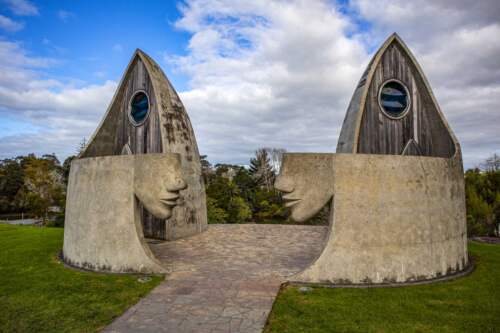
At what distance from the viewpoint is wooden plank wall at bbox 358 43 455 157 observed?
37.1ft

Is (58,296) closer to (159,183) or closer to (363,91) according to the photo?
(159,183)

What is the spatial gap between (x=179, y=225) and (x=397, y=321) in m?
7.94

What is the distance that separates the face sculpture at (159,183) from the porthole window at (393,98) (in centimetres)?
795

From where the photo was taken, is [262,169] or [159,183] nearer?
[159,183]

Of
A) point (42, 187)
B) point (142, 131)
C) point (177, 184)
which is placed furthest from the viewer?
point (42, 187)

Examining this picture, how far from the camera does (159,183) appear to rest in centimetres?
695

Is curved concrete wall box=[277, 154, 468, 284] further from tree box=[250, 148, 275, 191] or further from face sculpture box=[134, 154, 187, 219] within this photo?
tree box=[250, 148, 275, 191]

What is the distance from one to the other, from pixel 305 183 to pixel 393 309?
2.57 metres

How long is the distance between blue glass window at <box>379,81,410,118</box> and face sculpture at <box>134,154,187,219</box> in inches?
314

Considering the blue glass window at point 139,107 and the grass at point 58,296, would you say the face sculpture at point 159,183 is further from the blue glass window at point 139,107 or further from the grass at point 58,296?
the blue glass window at point 139,107

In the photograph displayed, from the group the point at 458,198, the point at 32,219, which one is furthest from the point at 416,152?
the point at 32,219

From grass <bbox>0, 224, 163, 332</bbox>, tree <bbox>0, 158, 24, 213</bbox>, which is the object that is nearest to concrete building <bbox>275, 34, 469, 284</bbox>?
grass <bbox>0, 224, 163, 332</bbox>

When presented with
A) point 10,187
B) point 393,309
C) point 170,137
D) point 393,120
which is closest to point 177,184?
point 393,309

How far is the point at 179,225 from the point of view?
11297 millimetres
